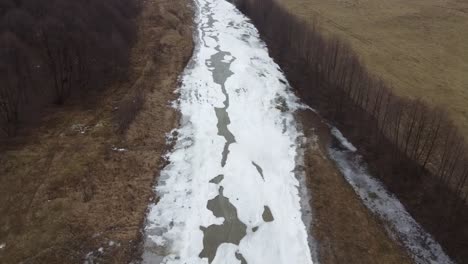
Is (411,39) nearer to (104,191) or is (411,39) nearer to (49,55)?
(49,55)

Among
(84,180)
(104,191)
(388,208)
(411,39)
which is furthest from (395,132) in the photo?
(411,39)

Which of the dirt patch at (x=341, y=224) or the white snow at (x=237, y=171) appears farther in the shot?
the white snow at (x=237, y=171)

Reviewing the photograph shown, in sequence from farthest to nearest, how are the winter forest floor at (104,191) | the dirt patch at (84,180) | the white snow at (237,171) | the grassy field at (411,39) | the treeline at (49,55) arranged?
the grassy field at (411,39)
the treeline at (49,55)
the white snow at (237,171)
the winter forest floor at (104,191)
the dirt patch at (84,180)

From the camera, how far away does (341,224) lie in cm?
2034

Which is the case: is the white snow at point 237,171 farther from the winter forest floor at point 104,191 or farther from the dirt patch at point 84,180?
the dirt patch at point 84,180

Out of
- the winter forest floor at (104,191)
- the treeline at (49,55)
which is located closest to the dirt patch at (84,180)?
the winter forest floor at (104,191)

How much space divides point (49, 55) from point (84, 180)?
1135cm

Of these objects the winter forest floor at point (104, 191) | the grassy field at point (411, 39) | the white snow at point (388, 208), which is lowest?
the white snow at point (388, 208)

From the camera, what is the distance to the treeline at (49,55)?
26578 mm

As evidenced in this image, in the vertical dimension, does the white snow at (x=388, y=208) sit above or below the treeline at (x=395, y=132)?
below

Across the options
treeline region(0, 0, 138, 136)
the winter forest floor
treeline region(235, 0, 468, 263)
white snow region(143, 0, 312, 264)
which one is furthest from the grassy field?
treeline region(0, 0, 138, 136)

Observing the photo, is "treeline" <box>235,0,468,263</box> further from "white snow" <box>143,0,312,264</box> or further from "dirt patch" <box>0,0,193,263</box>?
"dirt patch" <box>0,0,193,263</box>

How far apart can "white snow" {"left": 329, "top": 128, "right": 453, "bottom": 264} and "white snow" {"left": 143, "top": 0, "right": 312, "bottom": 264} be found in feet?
11.1

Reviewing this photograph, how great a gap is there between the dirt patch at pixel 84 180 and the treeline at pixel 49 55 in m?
1.75
